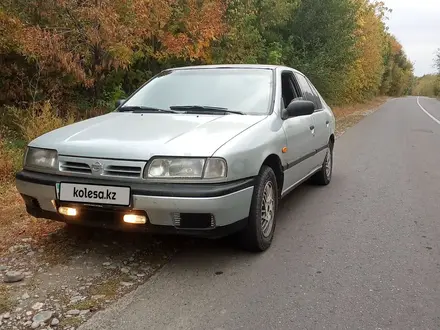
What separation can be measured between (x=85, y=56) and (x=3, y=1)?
5.68 feet

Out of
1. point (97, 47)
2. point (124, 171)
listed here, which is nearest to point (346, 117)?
point (97, 47)

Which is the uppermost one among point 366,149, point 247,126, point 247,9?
point 247,9

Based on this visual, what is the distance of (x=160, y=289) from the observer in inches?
123

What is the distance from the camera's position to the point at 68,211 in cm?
336

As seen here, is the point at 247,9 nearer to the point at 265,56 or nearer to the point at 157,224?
the point at 265,56

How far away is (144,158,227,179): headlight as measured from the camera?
10.5 feet

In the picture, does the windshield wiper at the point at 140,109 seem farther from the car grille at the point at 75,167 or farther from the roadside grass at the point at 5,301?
the roadside grass at the point at 5,301

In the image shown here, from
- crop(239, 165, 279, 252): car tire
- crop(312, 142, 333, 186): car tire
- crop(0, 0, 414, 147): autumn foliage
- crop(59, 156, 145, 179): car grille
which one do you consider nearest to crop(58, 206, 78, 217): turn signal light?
crop(59, 156, 145, 179): car grille

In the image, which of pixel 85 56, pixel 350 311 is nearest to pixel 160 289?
pixel 350 311

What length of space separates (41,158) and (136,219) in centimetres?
91

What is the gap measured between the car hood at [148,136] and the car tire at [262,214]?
456 millimetres

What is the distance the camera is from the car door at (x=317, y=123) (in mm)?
5418

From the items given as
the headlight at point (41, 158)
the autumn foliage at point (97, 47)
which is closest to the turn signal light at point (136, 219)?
the headlight at point (41, 158)

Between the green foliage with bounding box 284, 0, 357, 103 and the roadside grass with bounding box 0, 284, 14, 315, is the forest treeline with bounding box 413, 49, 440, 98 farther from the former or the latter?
the roadside grass with bounding box 0, 284, 14, 315
